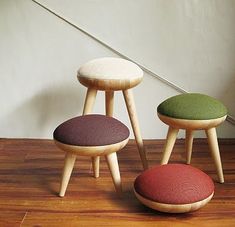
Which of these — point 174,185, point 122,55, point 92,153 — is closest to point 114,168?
point 92,153

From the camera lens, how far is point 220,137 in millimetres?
2574

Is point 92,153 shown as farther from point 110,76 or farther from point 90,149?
point 110,76

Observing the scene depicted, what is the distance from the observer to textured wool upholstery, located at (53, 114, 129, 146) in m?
1.72

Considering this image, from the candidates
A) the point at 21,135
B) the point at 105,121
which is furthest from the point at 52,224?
the point at 21,135

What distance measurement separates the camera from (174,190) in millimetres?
1632

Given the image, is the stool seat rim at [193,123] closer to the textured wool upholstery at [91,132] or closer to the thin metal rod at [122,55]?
the textured wool upholstery at [91,132]

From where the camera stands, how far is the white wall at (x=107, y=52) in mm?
2369

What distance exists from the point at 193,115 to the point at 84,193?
23.1 inches

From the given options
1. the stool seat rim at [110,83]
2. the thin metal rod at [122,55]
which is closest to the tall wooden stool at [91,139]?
the stool seat rim at [110,83]

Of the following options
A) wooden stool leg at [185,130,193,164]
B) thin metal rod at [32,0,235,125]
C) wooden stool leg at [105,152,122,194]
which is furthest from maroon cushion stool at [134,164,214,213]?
thin metal rod at [32,0,235,125]

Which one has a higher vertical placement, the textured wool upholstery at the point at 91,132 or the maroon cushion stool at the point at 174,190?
the textured wool upholstery at the point at 91,132

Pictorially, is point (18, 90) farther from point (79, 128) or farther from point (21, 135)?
point (79, 128)

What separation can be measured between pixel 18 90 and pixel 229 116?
1247mm

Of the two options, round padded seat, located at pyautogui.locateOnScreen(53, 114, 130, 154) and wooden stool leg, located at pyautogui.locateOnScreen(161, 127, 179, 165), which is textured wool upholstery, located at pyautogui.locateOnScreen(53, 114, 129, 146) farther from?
wooden stool leg, located at pyautogui.locateOnScreen(161, 127, 179, 165)
